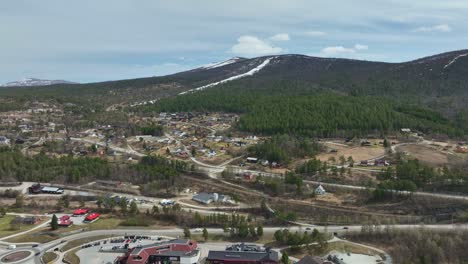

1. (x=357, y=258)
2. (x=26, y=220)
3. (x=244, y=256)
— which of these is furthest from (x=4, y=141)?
(x=357, y=258)

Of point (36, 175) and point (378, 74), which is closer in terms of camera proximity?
point (36, 175)

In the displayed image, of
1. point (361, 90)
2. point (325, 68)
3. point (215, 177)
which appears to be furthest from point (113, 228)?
point (325, 68)

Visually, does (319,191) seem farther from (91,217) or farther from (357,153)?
(91,217)

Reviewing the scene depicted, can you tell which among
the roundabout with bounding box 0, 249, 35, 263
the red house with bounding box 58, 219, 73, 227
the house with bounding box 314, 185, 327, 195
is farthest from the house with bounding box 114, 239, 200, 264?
the house with bounding box 314, 185, 327, 195

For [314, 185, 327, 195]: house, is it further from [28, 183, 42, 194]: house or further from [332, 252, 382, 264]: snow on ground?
[28, 183, 42, 194]: house

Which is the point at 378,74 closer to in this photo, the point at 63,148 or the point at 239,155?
the point at 239,155
